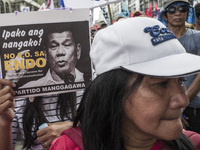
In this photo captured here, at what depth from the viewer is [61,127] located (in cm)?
158

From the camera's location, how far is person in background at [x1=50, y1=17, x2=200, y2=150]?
1.05 meters

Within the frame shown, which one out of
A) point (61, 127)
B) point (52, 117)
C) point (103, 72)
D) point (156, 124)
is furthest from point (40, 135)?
point (156, 124)

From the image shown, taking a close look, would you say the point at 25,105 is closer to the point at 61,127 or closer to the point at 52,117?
the point at 52,117

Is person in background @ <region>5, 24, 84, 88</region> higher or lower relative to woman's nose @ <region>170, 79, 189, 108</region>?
higher

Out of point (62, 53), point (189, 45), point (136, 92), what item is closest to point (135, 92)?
point (136, 92)

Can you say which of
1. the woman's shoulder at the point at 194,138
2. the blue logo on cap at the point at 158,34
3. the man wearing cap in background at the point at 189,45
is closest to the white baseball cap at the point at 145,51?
the blue logo on cap at the point at 158,34

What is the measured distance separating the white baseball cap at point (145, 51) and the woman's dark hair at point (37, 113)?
742 mm

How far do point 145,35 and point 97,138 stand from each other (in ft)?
1.69

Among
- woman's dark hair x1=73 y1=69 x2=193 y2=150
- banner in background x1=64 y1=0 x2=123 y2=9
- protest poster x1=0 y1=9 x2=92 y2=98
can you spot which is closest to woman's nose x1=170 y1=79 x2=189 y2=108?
woman's dark hair x1=73 y1=69 x2=193 y2=150

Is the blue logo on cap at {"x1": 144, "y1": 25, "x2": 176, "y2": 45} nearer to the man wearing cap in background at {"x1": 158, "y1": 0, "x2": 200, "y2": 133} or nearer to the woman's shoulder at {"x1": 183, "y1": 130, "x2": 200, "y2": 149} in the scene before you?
the woman's shoulder at {"x1": 183, "y1": 130, "x2": 200, "y2": 149}

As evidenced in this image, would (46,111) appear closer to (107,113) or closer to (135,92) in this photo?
(107,113)

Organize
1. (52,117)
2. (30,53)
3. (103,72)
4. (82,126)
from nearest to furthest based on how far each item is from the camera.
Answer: (103,72), (82,126), (30,53), (52,117)

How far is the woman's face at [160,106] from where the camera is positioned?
3.42 ft

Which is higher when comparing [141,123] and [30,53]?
[30,53]
